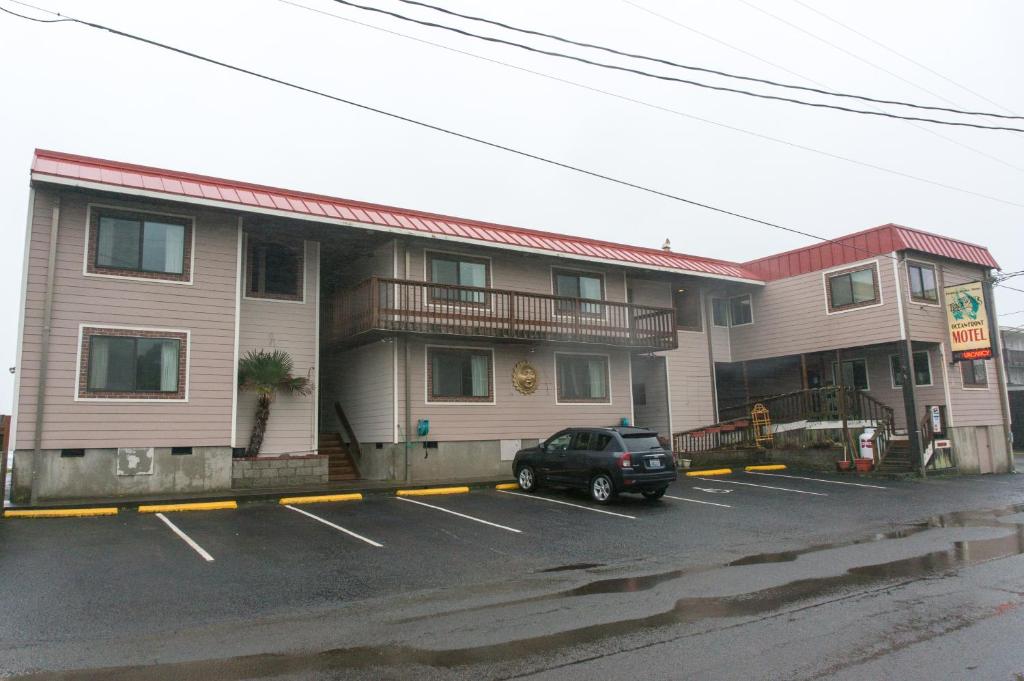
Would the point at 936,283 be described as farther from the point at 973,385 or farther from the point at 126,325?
the point at 126,325

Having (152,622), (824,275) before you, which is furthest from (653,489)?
(824,275)

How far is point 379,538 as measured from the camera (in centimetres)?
1077

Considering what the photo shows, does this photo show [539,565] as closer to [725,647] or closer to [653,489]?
[725,647]

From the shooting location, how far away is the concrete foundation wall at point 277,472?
54.2 feet

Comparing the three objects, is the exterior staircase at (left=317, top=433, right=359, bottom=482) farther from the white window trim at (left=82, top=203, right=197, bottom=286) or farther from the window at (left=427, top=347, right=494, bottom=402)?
the white window trim at (left=82, top=203, right=197, bottom=286)

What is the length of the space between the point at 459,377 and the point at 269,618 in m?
13.7

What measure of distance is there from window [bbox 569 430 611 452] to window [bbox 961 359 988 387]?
16.5 m

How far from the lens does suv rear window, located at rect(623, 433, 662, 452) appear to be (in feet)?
47.4

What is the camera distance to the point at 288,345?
1858cm

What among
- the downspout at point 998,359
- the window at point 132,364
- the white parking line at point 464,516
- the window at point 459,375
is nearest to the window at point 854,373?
the downspout at point 998,359

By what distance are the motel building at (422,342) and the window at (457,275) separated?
0.07 metres

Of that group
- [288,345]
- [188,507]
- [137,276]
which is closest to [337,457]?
[288,345]

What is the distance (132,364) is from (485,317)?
9087 mm

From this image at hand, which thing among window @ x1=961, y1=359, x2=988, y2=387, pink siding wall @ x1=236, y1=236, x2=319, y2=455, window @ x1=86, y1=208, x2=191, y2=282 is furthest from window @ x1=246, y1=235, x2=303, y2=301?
window @ x1=961, y1=359, x2=988, y2=387
